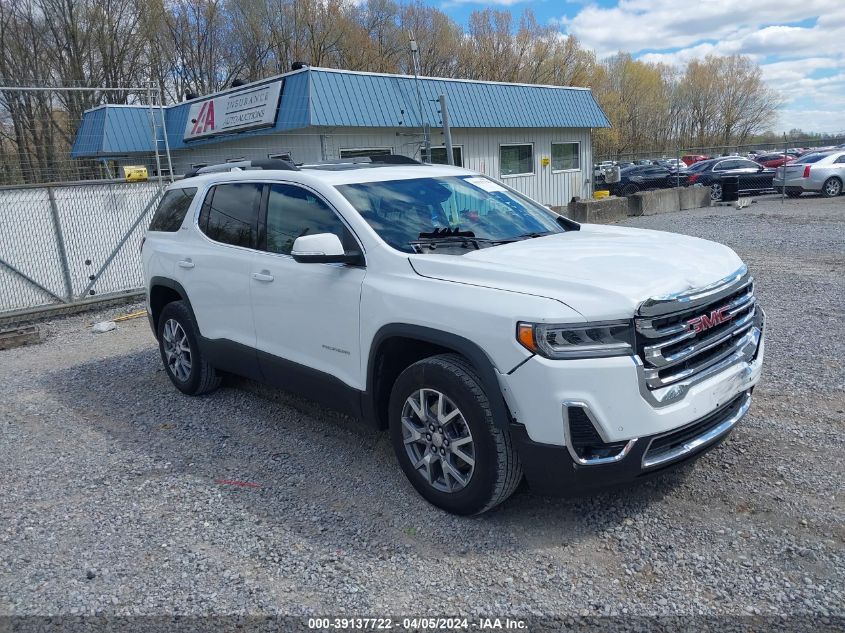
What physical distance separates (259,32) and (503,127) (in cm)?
2278

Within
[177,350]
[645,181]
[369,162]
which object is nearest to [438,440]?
[369,162]

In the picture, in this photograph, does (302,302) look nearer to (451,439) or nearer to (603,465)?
(451,439)

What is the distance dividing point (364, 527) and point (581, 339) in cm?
155

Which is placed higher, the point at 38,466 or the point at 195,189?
the point at 195,189

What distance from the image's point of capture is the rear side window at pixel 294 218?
427 cm

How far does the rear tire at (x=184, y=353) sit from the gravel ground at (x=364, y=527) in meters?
0.30

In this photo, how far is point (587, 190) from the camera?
76.8 ft

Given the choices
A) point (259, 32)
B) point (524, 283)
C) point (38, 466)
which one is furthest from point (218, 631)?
point (259, 32)

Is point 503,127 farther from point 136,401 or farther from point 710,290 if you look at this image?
point 710,290

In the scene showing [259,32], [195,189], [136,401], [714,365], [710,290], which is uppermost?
[259,32]

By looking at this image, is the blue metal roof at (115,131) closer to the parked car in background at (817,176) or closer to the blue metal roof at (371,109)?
the blue metal roof at (371,109)

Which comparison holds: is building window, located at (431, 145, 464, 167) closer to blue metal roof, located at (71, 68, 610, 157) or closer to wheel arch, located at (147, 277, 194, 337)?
blue metal roof, located at (71, 68, 610, 157)

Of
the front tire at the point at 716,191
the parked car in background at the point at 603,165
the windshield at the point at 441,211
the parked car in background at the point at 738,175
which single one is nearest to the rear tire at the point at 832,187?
the parked car in background at the point at 738,175

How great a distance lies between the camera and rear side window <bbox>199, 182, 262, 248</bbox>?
16.2 feet
